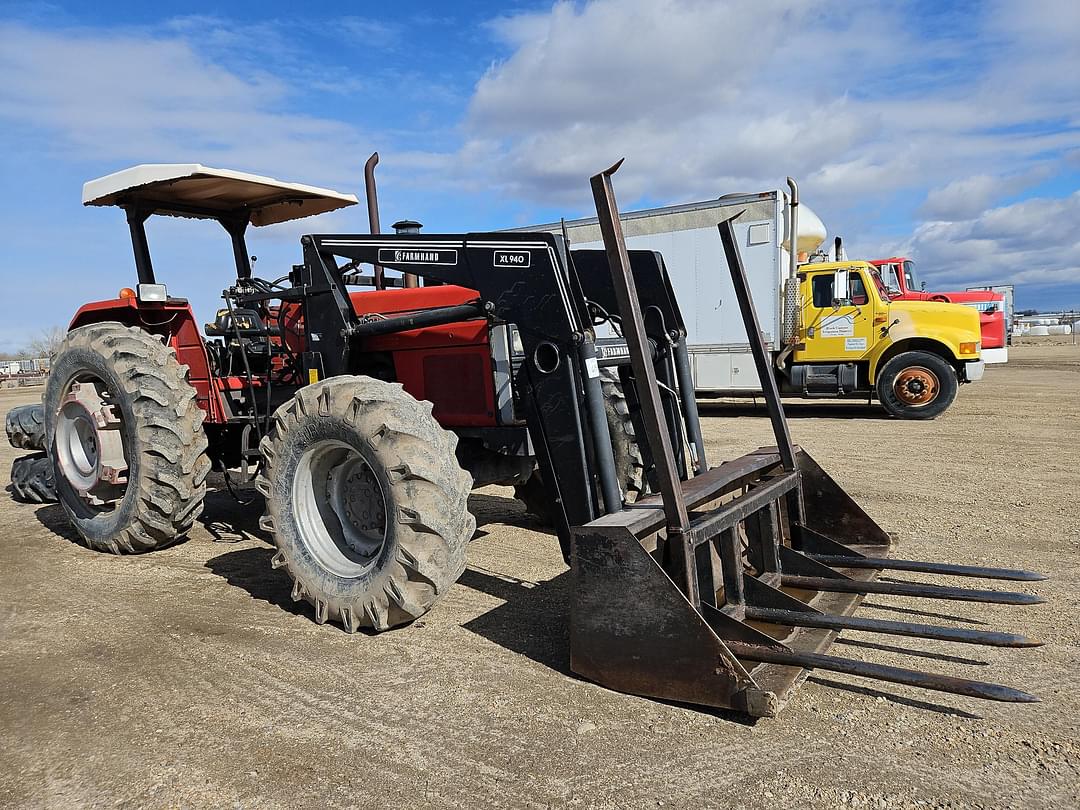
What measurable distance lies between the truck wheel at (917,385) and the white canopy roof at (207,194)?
9464 millimetres

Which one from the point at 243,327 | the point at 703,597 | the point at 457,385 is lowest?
the point at 703,597

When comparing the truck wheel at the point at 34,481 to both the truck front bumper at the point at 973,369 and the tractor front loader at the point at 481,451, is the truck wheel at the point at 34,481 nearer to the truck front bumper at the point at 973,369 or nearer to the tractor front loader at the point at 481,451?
the tractor front loader at the point at 481,451

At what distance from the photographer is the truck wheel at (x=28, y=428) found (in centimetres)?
734

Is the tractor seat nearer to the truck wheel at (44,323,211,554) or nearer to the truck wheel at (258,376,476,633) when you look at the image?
the truck wheel at (44,323,211,554)

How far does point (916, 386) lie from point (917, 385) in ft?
0.08

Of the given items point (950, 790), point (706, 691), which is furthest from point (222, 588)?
point (950, 790)

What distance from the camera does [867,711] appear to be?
117 inches

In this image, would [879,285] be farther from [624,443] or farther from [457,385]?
[457,385]

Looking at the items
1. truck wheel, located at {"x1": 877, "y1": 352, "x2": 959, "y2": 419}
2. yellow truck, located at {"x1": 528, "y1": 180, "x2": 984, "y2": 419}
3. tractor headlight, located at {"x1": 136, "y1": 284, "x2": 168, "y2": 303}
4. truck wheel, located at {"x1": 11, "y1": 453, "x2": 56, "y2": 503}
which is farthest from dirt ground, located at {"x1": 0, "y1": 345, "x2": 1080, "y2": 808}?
yellow truck, located at {"x1": 528, "y1": 180, "x2": 984, "y2": 419}

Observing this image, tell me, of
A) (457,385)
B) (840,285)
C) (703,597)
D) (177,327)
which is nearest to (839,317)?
(840,285)

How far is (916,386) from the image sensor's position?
12.4 metres

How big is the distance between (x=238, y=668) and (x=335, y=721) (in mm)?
771

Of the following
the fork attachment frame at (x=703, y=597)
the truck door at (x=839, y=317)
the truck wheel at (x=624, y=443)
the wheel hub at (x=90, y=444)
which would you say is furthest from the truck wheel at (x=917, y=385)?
the wheel hub at (x=90, y=444)

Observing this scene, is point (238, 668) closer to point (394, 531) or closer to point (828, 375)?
point (394, 531)
